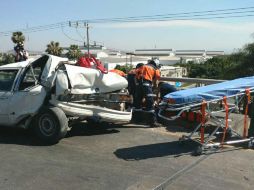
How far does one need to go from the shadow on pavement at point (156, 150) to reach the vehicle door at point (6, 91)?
2581 mm

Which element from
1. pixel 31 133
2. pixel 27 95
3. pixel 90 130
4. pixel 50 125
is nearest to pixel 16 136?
pixel 31 133

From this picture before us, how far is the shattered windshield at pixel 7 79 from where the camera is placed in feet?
28.1

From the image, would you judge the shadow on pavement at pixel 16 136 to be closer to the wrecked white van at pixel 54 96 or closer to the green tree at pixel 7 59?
the wrecked white van at pixel 54 96

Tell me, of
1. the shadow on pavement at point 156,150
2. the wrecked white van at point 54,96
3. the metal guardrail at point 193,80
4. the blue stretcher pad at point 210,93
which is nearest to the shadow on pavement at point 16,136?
the wrecked white van at point 54,96

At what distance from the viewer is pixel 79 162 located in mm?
6613

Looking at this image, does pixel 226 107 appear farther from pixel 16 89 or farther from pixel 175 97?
pixel 16 89

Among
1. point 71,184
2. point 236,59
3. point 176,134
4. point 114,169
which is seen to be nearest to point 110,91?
point 176,134

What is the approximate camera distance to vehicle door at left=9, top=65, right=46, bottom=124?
26.7 ft

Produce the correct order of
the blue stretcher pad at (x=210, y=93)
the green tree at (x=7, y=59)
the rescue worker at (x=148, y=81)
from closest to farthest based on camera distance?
the blue stretcher pad at (x=210, y=93) < the rescue worker at (x=148, y=81) < the green tree at (x=7, y=59)

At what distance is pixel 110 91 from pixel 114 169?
9.13ft

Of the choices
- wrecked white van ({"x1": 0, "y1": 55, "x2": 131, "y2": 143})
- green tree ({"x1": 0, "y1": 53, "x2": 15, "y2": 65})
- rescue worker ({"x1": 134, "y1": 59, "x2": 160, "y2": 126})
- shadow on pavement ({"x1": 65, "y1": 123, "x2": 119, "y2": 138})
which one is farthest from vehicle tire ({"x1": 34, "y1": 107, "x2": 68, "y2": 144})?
green tree ({"x1": 0, "y1": 53, "x2": 15, "y2": 65})

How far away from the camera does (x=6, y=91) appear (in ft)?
27.9

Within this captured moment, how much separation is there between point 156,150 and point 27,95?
2.78 meters

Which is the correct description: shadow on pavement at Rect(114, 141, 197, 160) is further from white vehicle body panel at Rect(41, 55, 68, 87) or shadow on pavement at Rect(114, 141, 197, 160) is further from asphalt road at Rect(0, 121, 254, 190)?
white vehicle body panel at Rect(41, 55, 68, 87)
